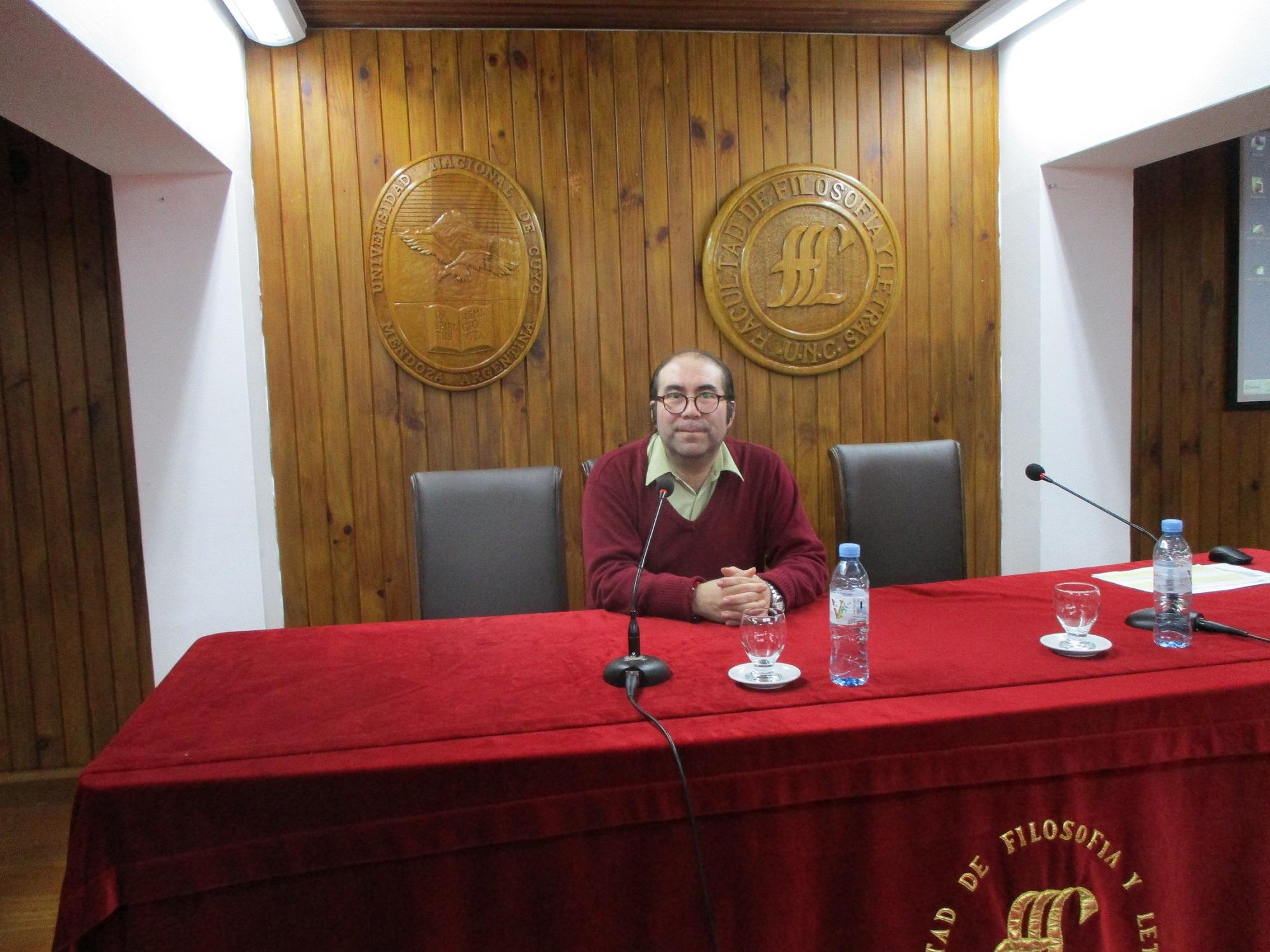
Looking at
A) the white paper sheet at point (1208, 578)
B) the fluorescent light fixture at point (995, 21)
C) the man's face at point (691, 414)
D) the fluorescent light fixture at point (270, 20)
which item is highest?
the fluorescent light fixture at point (995, 21)

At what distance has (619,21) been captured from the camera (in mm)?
2656

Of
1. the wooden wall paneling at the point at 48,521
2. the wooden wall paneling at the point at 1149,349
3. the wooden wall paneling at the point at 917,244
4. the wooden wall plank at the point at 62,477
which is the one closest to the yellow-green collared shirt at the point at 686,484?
the wooden wall paneling at the point at 917,244

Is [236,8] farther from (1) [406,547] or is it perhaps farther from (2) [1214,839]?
(2) [1214,839]

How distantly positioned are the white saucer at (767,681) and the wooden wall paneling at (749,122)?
1542 millimetres

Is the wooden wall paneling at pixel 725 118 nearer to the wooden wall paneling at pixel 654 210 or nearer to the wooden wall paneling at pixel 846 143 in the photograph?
the wooden wall paneling at pixel 654 210

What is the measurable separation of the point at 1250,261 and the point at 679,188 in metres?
2.11

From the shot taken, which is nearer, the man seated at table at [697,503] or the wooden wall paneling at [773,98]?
the man seated at table at [697,503]

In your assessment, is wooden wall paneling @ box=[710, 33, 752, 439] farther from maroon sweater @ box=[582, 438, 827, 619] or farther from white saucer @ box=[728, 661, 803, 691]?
white saucer @ box=[728, 661, 803, 691]

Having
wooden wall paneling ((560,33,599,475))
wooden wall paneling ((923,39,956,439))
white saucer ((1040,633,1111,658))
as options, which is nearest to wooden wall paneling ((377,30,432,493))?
wooden wall paneling ((560,33,599,475))

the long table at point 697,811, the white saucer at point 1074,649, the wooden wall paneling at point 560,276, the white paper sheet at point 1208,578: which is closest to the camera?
the long table at point 697,811

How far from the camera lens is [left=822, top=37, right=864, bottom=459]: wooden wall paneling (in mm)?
2830

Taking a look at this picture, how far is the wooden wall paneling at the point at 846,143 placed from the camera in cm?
283

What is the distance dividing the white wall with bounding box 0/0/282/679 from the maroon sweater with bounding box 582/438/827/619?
3.75 ft

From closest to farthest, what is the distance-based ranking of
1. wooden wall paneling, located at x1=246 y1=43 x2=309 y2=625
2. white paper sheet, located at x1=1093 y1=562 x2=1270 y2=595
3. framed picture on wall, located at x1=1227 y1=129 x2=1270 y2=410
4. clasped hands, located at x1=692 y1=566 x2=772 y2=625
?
clasped hands, located at x1=692 y1=566 x2=772 y2=625 < white paper sheet, located at x1=1093 y1=562 x2=1270 y2=595 < wooden wall paneling, located at x1=246 y1=43 x2=309 y2=625 < framed picture on wall, located at x1=1227 y1=129 x2=1270 y2=410
